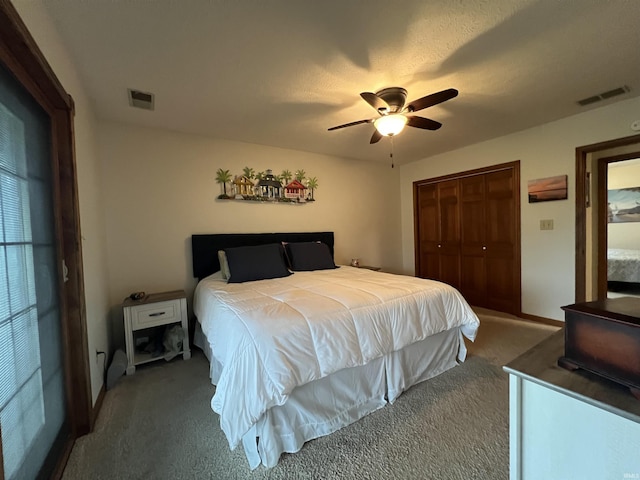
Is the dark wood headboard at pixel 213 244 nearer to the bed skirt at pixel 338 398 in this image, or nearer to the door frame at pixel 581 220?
the bed skirt at pixel 338 398

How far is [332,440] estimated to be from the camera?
1.52 m

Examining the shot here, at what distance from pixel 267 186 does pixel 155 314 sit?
189 cm

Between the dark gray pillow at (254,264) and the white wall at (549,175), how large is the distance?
2.99 metres

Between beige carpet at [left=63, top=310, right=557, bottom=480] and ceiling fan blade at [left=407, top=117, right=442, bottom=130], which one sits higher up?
ceiling fan blade at [left=407, top=117, right=442, bottom=130]

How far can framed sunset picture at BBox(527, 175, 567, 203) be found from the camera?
119 inches

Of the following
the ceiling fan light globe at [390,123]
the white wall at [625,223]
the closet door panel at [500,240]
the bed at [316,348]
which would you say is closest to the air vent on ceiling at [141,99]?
the bed at [316,348]

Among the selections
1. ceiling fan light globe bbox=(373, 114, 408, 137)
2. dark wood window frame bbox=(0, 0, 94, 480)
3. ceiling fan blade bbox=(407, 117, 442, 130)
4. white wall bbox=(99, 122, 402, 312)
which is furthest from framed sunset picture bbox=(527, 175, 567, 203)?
dark wood window frame bbox=(0, 0, 94, 480)

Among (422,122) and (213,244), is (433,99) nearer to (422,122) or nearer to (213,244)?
(422,122)

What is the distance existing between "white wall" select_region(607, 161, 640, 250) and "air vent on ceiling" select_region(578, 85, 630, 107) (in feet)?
12.0

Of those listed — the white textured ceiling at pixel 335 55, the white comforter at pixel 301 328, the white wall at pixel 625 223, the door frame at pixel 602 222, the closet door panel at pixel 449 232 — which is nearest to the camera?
the white comforter at pixel 301 328

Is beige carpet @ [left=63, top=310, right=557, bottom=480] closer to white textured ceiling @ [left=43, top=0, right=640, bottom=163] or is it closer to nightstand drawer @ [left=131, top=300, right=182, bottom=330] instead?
nightstand drawer @ [left=131, top=300, right=182, bottom=330]

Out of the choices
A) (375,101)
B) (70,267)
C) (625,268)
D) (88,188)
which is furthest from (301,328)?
(625,268)

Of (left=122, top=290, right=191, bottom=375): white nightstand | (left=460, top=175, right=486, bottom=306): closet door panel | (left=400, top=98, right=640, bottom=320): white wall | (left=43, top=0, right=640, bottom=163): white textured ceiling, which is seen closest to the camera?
(left=43, top=0, right=640, bottom=163): white textured ceiling

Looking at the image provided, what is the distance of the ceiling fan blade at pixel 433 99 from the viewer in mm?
1797
